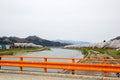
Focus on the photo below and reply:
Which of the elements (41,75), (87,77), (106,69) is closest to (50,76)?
(41,75)

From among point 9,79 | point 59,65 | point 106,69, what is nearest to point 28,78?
point 9,79

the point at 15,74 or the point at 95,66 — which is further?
the point at 15,74

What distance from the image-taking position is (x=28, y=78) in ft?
49.1

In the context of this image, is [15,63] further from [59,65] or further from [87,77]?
[87,77]

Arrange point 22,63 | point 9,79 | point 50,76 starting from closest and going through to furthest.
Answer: point 9,79 < point 50,76 < point 22,63

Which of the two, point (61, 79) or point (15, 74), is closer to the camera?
point (61, 79)

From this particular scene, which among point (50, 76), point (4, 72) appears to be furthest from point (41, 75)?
point (4, 72)

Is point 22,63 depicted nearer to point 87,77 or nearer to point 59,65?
point 59,65

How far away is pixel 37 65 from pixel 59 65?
1574 mm

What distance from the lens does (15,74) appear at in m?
16.8

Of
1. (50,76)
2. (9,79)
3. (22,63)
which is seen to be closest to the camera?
(9,79)

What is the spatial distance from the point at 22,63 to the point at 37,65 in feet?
3.79

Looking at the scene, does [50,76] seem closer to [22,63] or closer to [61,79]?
[61,79]

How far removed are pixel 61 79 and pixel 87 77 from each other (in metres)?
1.57
